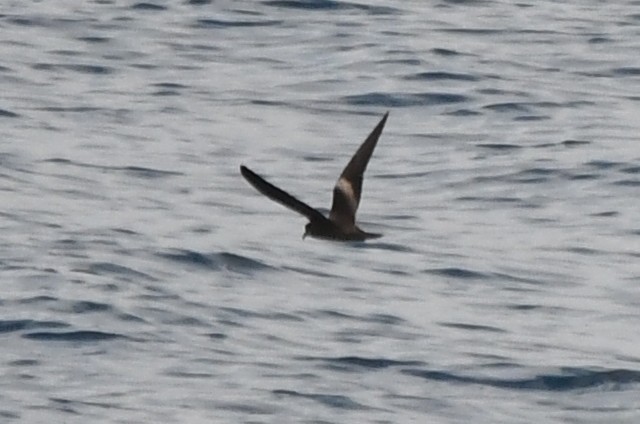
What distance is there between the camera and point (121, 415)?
10.1m

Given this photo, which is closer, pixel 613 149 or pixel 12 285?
pixel 12 285

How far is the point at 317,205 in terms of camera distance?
46.9 ft

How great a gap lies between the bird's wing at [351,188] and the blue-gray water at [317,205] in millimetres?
920

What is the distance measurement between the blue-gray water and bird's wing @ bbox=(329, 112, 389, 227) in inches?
36.2

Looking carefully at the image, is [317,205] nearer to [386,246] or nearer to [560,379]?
[386,246]

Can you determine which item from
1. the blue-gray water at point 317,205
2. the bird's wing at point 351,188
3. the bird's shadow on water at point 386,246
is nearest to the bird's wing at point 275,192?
the bird's wing at point 351,188

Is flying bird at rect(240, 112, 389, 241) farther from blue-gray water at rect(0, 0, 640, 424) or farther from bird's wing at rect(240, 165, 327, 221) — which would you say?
blue-gray water at rect(0, 0, 640, 424)

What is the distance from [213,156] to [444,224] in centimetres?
213

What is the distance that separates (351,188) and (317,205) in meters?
4.14

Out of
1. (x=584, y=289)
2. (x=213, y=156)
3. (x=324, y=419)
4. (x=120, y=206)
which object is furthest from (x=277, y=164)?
(x=324, y=419)

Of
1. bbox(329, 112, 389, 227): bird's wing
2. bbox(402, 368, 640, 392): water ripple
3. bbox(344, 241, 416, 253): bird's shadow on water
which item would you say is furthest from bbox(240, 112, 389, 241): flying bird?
bbox(344, 241, 416, 253): bird's shadow on water

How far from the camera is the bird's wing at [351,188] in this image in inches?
394

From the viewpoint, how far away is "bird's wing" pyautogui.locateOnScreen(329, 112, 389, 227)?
32.8 ft

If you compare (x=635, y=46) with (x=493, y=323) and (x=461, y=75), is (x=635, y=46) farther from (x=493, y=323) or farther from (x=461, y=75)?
(x=493, y=323)
